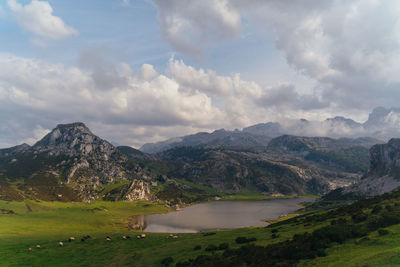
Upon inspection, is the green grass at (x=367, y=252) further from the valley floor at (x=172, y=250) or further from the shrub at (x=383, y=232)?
Result: the shrub at (x=383, y=232)

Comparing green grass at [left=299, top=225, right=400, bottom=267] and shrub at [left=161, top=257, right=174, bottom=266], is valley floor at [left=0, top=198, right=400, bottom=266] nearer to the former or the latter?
green grass at [left=299, top=225, right=400, bottom=267]

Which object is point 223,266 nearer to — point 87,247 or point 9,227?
point 87,247

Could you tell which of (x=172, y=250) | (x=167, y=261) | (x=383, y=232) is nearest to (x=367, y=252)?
(x=383, y=232)

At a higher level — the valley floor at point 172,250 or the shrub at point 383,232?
the shrub at point 383,232

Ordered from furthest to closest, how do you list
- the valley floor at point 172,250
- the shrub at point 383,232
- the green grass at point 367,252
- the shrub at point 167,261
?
the shrub at point 167,261, the shrub at point 383,232, the valley floor at point 172,250, the green grass at point 367,252

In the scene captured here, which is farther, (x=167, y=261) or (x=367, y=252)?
(x=167, y=261)

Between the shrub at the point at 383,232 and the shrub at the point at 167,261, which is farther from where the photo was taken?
the shrub at the point at 167,261

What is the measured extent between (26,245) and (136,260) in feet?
181

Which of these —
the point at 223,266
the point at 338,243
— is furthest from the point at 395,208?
the point at 223,266

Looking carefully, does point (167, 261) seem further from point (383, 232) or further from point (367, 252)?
point (383, 232)

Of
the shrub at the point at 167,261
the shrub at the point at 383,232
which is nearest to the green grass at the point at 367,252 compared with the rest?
the shrub at the point at 383,232

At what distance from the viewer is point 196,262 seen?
45.6 meters

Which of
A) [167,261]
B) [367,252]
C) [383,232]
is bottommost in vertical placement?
[167,261]

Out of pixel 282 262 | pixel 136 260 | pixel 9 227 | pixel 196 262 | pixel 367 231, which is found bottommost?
pixel 9 227
